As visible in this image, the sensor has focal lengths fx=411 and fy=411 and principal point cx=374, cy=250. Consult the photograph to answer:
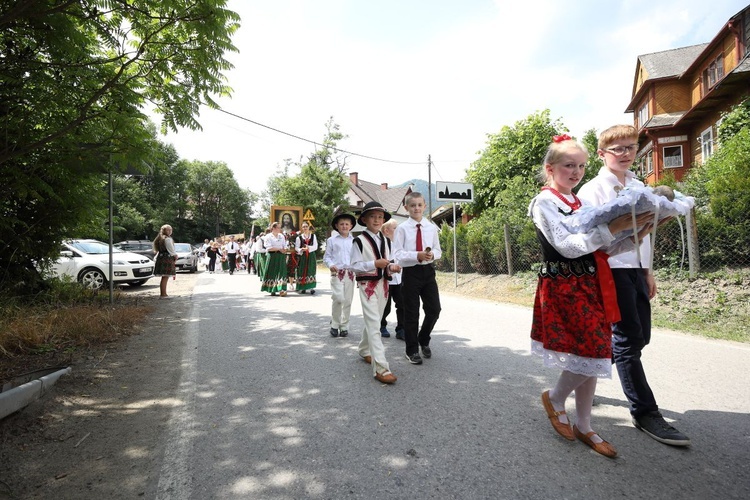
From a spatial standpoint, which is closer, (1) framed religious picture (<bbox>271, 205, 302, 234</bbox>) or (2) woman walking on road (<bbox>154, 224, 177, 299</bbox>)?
(2) woman walking on road (<bbox>154, 224, 177, 299</bbox>)

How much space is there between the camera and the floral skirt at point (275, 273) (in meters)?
10.9

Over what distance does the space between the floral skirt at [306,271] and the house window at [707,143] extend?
18432 millimetres

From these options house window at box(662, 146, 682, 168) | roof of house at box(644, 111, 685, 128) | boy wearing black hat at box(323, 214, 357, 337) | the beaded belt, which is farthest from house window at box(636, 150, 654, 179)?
the beaded belt

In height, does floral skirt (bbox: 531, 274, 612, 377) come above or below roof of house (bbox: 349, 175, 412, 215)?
below

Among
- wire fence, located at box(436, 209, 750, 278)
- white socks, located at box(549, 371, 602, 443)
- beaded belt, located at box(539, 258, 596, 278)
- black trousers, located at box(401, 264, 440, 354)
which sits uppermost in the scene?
wire fence, located at box(436, 209, 750, 278)

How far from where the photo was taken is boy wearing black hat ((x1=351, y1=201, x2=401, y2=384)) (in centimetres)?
396

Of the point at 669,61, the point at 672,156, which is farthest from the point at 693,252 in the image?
the point at 669,61

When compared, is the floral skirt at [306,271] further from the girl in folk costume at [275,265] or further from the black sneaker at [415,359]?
the black sneaker at [415,359]

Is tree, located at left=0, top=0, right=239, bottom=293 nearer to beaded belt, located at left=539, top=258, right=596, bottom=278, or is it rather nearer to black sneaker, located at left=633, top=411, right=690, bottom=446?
beaded belt, located at left=539, top=258, right=596, bottom=278

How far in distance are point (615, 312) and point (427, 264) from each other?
95.8 inches

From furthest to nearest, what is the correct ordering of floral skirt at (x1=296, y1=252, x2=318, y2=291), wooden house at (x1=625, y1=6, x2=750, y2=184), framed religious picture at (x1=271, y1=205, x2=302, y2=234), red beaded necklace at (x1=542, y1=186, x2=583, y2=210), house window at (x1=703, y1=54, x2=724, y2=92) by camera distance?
house window at (x1=703, y1=54, x2=724, y2=92), framed religious picture at (x1=271, y1=205, x2=302, y2=234), wooden house at (x1=625, y1=6, x2=750, y2=184), floral skirt at (x1=296, y1=252, x2=318, y2=291), red beaded necklace at (x1=542, y1=186, x2=583, y2=210)

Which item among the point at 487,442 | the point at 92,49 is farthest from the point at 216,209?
the point at 487,442

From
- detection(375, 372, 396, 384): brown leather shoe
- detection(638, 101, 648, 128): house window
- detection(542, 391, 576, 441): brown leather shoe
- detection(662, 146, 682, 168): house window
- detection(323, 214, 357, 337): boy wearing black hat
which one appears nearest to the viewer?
detection(542, 391, 576, 441): brown leather shoe

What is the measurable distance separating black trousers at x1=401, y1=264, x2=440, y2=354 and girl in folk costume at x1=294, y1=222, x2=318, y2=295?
21.0 feet
